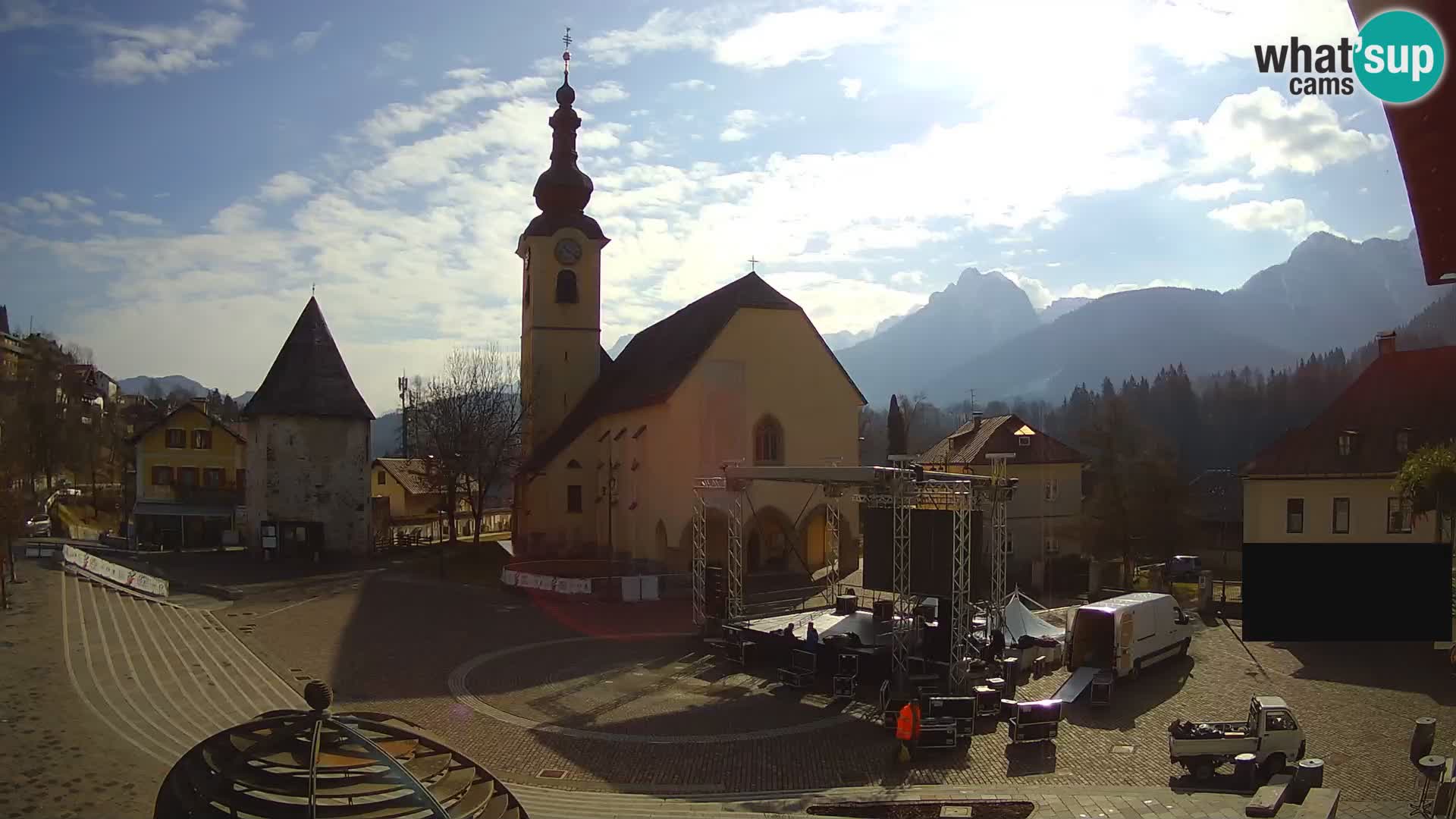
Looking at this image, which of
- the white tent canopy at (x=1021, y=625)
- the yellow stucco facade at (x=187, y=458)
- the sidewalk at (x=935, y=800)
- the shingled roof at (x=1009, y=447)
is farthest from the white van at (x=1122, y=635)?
the yellow stucco facade at (x=187, y=458)

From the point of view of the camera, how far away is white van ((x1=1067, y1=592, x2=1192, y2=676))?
20.3 m

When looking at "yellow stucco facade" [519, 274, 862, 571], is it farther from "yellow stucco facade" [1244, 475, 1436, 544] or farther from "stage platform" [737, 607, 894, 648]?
"yellow stucco facade" [1244, 475, 1436, 544]

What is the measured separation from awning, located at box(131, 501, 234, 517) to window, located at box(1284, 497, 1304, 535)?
154ft

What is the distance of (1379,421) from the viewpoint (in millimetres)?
23234

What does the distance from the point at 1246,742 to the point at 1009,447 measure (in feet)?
96.4

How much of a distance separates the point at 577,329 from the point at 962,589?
3195 cm

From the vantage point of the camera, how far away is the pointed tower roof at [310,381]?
4278cm

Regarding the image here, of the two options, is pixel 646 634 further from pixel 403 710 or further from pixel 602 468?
pixel 602 468

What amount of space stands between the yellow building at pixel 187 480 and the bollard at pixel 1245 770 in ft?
150

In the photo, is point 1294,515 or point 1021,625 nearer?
point 1021,625

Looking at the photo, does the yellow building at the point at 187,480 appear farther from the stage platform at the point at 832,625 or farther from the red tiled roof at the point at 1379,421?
the red tiled roof at the point at 1379,421

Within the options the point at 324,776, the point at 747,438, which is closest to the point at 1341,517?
the point at 747,438

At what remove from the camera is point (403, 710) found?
→ 714 inches

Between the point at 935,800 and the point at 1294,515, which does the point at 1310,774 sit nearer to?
the point at 935,800
